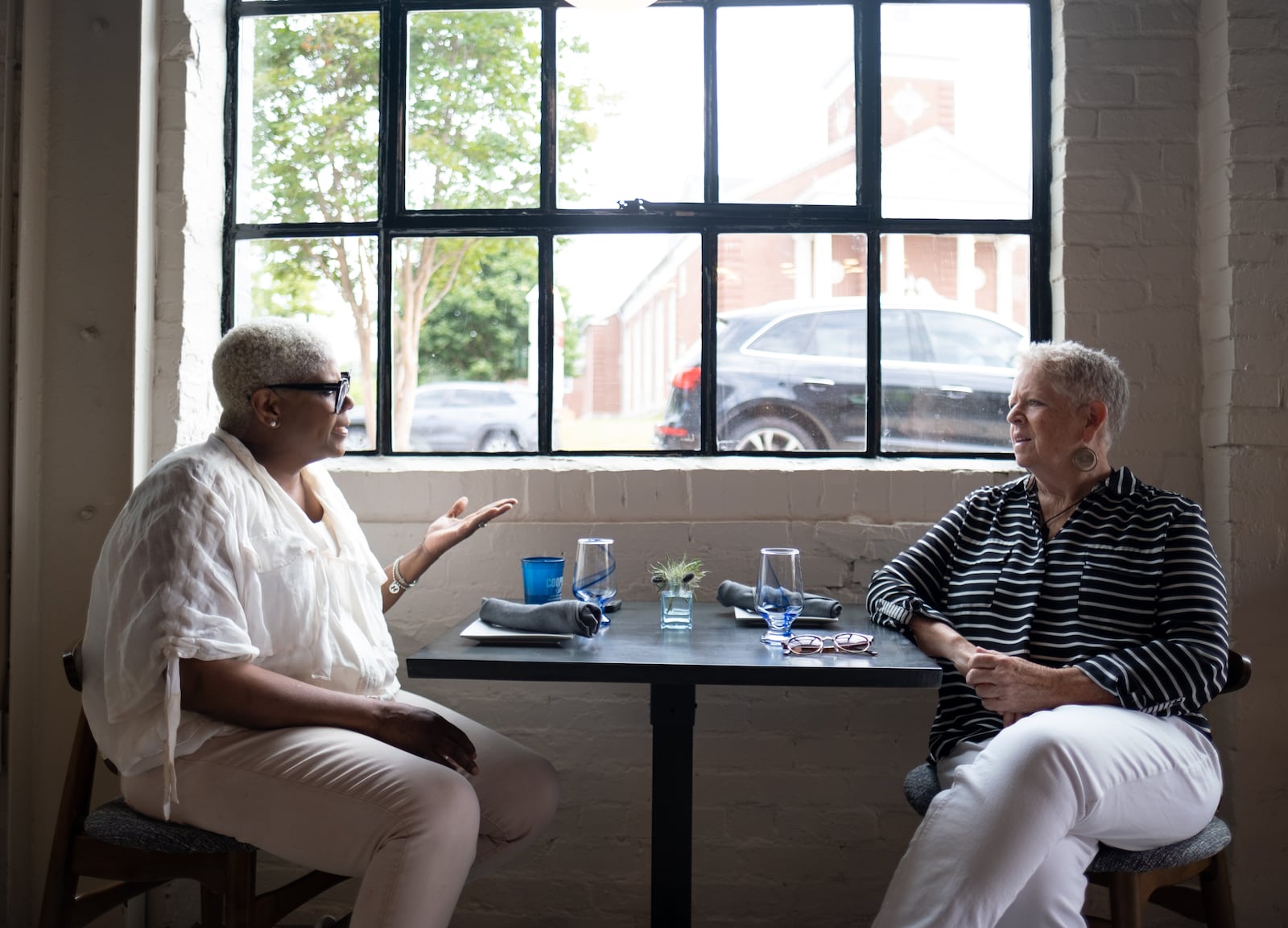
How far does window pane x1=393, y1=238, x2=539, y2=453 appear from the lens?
2.80m

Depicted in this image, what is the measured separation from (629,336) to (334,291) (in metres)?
0.85

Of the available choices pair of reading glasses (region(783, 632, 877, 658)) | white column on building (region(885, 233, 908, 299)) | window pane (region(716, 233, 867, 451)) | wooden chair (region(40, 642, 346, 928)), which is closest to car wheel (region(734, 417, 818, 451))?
window pane (region(716, 233, 867, 451))

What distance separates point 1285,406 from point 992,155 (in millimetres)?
985

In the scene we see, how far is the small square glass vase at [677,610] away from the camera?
2102mm

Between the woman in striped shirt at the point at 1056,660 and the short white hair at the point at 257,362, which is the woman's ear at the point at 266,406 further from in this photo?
the woman in striped shirt at the point at 1056,660

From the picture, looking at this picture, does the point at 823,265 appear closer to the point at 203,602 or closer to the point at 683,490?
the point at 683,490

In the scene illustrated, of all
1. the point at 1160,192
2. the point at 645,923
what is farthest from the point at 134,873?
the point at 1160,192

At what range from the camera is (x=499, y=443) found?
9.26 feet

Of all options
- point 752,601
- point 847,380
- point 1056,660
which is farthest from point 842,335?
point 1056,660

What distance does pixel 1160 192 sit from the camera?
8.27 feet

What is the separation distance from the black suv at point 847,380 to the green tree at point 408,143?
0.60 metres

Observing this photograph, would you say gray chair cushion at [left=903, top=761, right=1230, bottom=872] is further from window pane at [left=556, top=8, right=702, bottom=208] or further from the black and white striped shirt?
window pane at [left=556, top=8, right=702, bottom=208]

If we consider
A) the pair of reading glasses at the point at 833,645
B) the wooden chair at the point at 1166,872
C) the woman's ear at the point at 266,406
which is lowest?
the wooden chair at the point at 1166,872

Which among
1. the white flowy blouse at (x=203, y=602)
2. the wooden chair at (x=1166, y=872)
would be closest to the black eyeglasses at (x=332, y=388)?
the white flowy blouse at (x=203, y=602)
